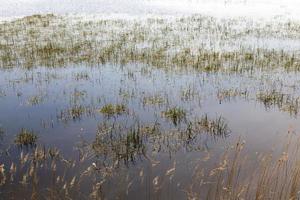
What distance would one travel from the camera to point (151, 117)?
11547 mm

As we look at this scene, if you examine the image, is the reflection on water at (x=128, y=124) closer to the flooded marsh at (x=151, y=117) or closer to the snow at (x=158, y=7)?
the flooded marsh at (x=151, y=117)

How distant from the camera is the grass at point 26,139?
998 cm

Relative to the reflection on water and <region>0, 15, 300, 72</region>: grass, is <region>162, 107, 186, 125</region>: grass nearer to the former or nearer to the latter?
the reflection on water

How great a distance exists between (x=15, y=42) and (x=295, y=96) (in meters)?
16.6

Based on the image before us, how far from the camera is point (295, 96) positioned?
13016mm

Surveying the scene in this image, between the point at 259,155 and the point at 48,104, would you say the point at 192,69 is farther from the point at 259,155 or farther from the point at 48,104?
the point at 259,155

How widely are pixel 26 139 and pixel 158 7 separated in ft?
107

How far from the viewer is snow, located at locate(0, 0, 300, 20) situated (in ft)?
115

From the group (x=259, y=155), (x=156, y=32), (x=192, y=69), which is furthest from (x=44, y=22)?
→ (x=259, y=155)

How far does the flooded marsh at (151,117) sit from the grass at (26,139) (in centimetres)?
3

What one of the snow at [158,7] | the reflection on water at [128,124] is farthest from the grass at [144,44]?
the snow at [158,7]

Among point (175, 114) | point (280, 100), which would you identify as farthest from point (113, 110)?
point (280, 100)

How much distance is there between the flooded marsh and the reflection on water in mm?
35

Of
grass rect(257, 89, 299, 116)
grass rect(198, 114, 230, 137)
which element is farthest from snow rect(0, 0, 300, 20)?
grass rect(198, 114, 230, 137)
